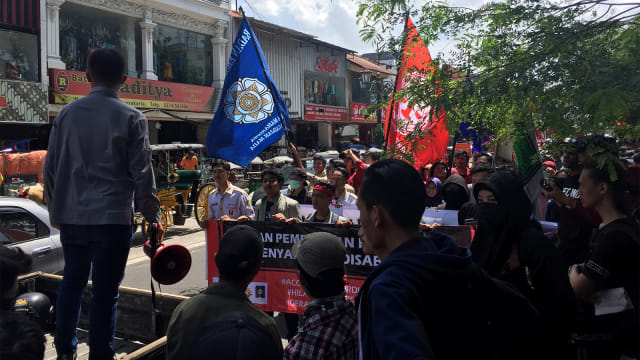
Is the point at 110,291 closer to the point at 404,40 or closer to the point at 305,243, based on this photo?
the point at 305,243

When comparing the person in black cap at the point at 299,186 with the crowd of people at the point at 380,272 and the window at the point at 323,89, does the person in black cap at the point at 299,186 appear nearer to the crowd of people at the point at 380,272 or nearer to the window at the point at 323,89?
the crowd of people at the point at 380,272

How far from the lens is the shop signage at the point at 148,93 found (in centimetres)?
1794

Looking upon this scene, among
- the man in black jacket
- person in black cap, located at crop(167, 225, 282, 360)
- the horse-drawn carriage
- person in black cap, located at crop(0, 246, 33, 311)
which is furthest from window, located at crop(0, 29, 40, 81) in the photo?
the man in black jacket

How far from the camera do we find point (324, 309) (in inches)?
86.0

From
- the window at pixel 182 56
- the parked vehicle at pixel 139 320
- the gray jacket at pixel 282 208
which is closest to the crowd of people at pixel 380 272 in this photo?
the parked vehicle at pixel 139 320

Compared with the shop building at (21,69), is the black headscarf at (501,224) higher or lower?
lower

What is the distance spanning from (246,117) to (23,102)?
13.9m

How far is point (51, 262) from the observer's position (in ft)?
18.7

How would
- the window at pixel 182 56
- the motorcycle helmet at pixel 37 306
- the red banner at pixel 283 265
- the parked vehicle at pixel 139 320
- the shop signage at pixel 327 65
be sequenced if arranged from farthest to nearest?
the shop signage at pixel 327 65
the window at pixel 182 56
the red banner at pixel 283 265
the parked vehicle at pixel 139 320
the motorcycle helmet at pixel 37 306

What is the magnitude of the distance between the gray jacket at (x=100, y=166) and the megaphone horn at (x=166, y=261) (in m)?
0.39

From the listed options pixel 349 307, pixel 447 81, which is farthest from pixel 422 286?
pixel 447 81

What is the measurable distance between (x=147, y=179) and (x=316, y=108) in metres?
30.4

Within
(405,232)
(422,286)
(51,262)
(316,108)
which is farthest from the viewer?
(316,108)

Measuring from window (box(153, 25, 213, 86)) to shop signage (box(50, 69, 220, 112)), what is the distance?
100 centimetres
